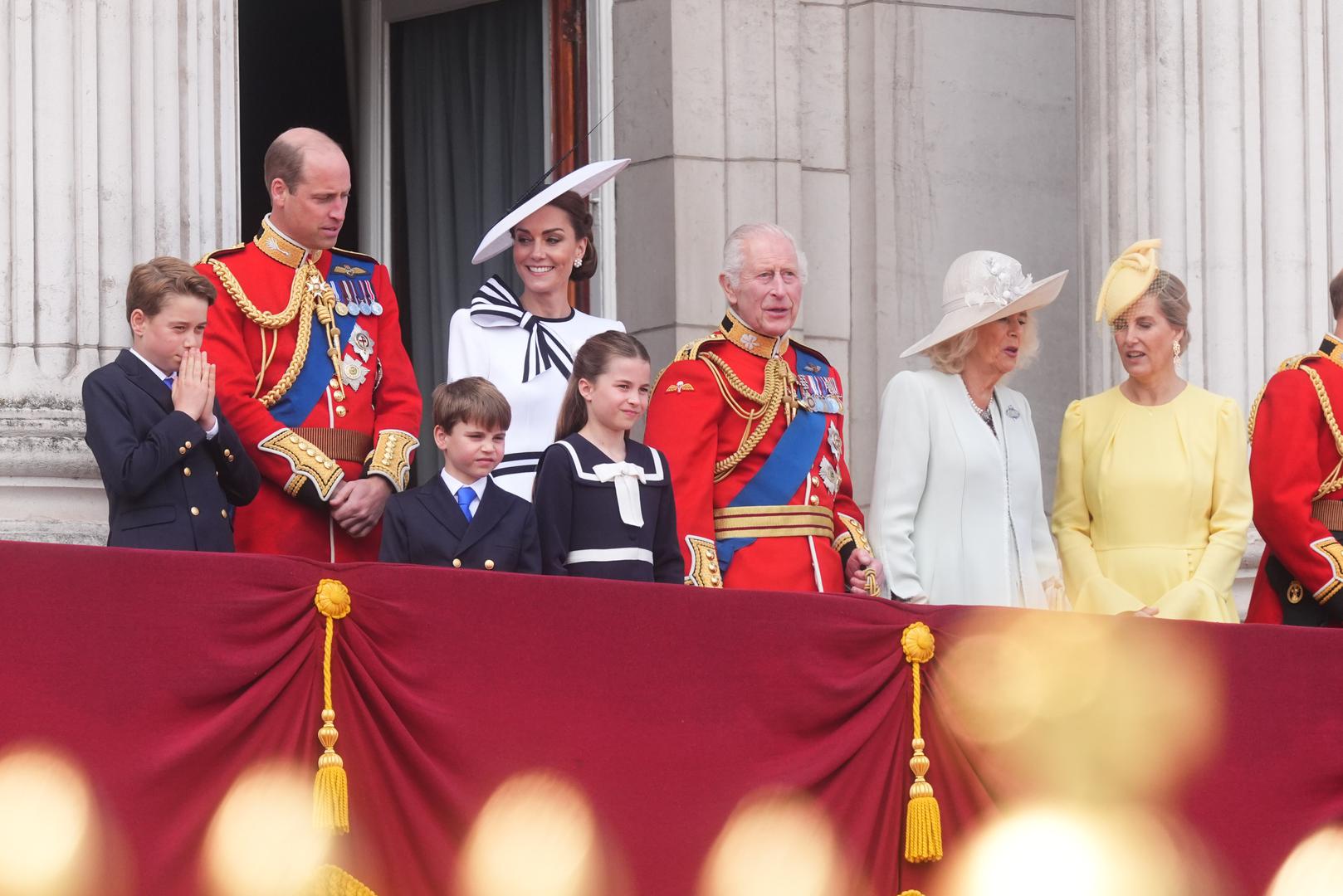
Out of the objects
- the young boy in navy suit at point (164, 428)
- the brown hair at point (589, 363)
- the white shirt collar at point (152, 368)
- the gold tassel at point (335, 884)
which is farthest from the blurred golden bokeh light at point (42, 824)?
the brown hair at point (589, 363)

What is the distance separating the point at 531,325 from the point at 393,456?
0.68 metres

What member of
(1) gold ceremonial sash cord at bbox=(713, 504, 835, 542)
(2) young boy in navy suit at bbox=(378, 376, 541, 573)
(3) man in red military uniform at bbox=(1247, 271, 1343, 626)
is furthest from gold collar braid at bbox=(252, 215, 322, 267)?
(3) man in red military uniform at bbox=(1247, 271, 1343, 626)

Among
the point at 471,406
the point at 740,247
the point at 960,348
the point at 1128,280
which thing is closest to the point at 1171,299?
the point at 1128,280

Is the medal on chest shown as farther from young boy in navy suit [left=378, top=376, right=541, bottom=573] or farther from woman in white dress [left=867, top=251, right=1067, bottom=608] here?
young boy in navy suit [left=378, top=376, right=541, bottom=573]

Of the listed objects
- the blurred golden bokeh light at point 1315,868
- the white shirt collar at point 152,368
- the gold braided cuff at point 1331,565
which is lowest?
the blurred golden bokeh light at point 1315,868

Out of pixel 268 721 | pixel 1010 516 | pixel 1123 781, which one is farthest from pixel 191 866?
pixel 1010 516

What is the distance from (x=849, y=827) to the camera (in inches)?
224

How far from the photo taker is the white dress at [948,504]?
6938mm

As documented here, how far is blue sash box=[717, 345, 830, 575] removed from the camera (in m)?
6.91

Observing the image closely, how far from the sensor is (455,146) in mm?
10086

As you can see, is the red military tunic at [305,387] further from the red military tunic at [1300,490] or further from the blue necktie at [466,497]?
the red military tunic at [1300,490]

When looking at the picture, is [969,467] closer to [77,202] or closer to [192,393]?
[192,393]

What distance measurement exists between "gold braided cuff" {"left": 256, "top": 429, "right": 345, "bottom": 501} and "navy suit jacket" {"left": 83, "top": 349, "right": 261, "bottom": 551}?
0.91 ft

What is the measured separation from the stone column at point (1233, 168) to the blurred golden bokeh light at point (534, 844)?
3.84m
